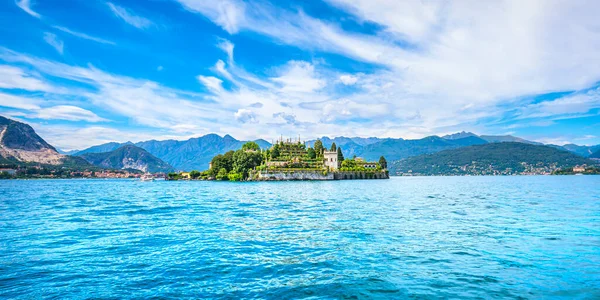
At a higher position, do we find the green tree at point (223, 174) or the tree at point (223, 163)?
the tree at point (223, 163)

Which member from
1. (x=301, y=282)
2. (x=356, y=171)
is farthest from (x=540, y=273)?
(x=356, y=171)

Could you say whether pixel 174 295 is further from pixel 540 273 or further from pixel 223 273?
pixel 540 273

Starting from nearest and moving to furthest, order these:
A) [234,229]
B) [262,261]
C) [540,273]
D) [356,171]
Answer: [540,273]
[262,261]
[234,229]
[356,171]

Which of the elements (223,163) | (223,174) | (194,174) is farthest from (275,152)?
(194,174)

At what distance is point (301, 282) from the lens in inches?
482

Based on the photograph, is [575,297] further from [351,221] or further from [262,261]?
[351,221]

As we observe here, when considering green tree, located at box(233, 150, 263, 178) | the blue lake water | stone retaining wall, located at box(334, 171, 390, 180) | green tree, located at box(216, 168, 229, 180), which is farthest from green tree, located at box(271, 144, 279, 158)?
the blue lake water

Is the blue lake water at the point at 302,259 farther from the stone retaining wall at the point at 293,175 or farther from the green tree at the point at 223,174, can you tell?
the green tree at the point at 223,174

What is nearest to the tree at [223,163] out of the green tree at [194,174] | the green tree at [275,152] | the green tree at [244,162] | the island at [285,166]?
the island at [285,166]

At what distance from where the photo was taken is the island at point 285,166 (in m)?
156

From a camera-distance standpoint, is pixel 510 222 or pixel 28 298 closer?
pixel 28 298

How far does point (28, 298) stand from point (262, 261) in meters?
7.86

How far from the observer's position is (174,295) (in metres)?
10.8

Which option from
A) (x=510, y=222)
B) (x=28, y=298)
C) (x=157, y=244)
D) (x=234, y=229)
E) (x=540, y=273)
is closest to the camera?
(x=28, y=298)
